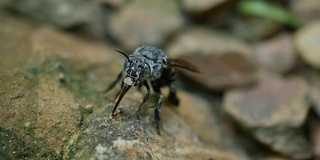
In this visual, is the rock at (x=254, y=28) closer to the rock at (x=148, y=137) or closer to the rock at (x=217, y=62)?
the rock at (x=217, y=62)

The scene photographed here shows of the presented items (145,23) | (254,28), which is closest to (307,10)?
(254,28)

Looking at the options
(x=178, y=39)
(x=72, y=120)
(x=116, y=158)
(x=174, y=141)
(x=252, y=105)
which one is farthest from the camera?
(x=178, y=39)

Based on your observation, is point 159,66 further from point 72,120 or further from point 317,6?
point 317,6

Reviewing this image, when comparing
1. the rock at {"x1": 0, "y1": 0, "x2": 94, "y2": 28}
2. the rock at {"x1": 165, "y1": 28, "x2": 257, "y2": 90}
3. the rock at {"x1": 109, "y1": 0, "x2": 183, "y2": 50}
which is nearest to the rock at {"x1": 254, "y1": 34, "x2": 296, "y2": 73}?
the rock at {"x1": 165, "y1": 28, "x2": 257, "y2": 90}

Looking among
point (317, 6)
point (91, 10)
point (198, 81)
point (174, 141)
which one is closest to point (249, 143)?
point (198, 81)

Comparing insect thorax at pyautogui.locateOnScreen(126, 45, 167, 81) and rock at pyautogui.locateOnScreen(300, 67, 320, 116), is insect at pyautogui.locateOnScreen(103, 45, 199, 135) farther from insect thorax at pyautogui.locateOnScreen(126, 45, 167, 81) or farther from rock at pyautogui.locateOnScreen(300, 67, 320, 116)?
rock at pyautogui.locateOnScreen(300, 67, 320, 116)

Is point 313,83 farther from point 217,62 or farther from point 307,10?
point 217,62

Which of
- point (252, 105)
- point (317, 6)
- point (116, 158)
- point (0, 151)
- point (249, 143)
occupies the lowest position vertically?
point (249, 143)
